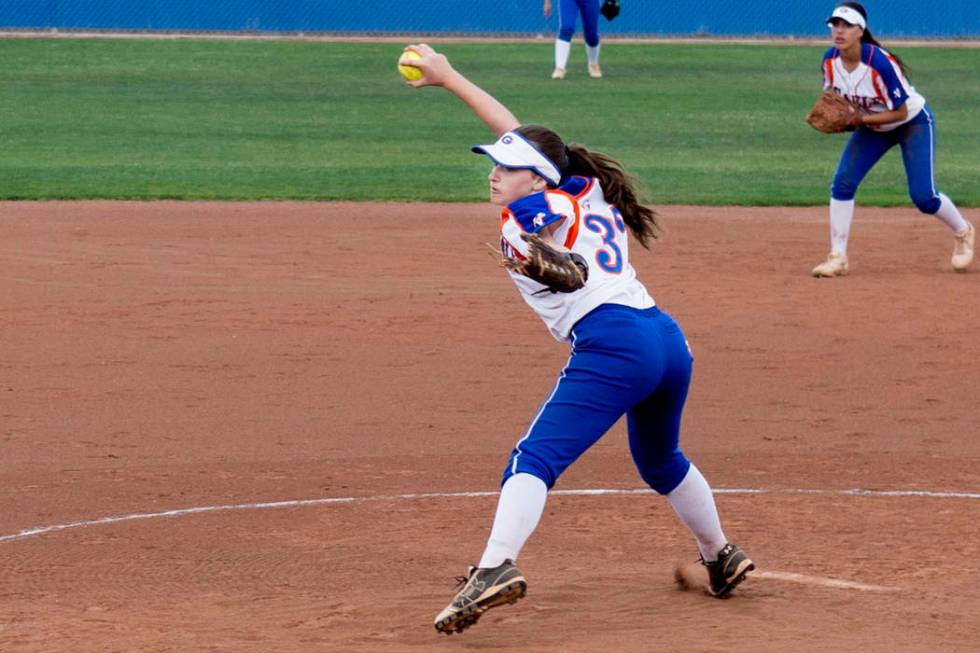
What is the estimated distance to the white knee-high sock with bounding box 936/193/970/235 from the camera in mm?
11539

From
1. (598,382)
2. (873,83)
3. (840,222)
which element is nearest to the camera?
(598,382)

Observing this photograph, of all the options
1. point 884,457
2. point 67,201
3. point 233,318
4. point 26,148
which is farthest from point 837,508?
point 26,148

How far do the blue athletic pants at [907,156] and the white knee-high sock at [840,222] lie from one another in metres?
0.06

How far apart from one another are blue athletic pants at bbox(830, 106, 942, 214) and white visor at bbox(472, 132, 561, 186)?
659 cm

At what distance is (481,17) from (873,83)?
22.1 metres

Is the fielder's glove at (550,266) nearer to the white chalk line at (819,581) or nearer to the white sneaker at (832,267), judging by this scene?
the white chalk line at (819,581)

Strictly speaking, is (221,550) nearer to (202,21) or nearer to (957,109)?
(957,109)

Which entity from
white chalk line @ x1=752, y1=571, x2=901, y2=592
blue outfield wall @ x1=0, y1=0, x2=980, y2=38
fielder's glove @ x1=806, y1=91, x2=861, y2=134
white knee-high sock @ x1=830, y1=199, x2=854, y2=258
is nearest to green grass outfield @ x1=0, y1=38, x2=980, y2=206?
blue outfield wall @ x1=0, y1=0, x2=980, y2=38

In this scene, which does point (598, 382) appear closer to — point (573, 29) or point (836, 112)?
point (836, 112)

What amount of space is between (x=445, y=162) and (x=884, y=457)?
11.1m

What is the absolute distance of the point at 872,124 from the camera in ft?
36.5

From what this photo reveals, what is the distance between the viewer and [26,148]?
18.4 meters

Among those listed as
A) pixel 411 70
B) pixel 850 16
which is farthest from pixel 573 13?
pixel 411 70

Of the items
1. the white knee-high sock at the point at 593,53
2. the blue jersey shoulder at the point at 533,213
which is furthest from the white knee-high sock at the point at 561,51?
the blue jersey shoulder at the point at 533,213
